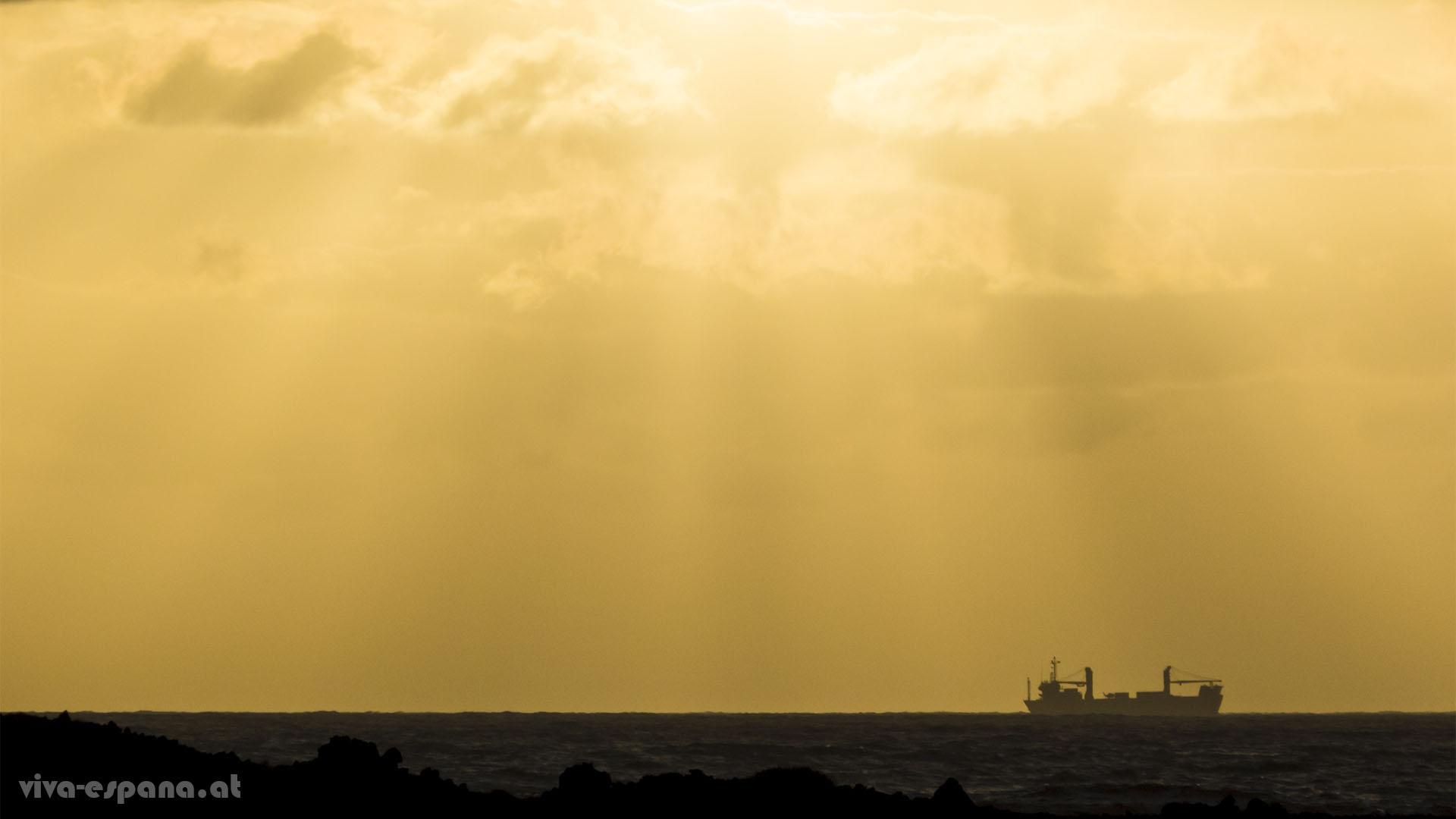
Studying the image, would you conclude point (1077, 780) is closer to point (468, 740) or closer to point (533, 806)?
point (533, 806)

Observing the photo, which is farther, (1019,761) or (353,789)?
(1019,761)

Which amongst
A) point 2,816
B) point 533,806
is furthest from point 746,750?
point 2,816

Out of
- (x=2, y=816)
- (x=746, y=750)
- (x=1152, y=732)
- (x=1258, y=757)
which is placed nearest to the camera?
(x=2, y=816)

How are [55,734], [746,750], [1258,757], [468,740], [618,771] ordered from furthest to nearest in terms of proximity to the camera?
[468,740]
[746,750]
[1258,757]
[618,771]
[55,734]

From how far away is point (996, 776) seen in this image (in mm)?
72750

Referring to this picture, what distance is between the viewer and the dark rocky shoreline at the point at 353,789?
3162 centimetres

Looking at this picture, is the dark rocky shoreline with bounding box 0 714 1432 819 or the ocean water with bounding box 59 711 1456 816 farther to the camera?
the ocean water with bounding box 59 711 1456 816

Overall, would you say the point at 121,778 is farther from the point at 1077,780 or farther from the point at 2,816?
the point at 1077,780

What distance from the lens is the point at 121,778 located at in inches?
1305

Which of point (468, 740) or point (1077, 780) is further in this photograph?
point (468, 740)

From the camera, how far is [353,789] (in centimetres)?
3275

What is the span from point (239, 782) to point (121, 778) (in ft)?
7.87

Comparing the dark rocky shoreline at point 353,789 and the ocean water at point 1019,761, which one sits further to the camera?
the ocean water at point 1019,761

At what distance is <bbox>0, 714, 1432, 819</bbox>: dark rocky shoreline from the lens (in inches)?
1245
